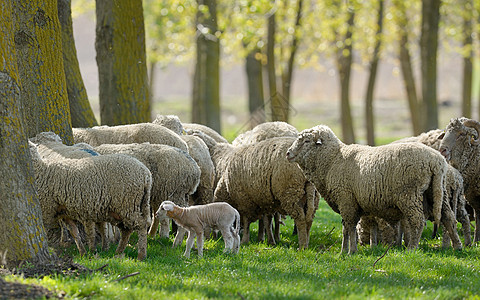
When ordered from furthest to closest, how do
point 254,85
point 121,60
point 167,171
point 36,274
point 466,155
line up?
1. point 254,85
2. point 121,60
3. point 466,155
4. point 167,171
5. point 36,274

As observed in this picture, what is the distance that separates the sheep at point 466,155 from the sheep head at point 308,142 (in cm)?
209

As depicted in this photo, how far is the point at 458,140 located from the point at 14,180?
682 cm

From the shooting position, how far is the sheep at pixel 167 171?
9.03m

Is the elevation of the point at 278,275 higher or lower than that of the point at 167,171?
lower

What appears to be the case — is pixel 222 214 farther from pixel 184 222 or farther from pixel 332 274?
pixel 332 274

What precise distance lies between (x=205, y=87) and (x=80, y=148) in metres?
10.8

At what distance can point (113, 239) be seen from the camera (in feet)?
30.6

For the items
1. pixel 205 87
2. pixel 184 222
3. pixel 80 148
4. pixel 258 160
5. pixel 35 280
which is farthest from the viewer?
pixel 205 87

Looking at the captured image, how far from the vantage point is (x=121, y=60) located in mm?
12750

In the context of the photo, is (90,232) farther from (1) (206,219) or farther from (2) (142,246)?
(1) (206,219)

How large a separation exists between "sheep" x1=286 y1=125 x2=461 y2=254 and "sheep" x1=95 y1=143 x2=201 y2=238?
1424 millimetres

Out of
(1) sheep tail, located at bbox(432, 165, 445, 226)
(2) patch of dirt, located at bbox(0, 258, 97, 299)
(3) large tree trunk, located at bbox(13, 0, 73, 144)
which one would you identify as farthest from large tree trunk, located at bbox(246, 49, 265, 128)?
(2) patch of dirt, located at bbox(0, 258, 97, 299)

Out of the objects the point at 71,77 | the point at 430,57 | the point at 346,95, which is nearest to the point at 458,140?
the point at 71,77

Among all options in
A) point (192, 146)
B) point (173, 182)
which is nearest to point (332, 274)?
point (173, 182)
